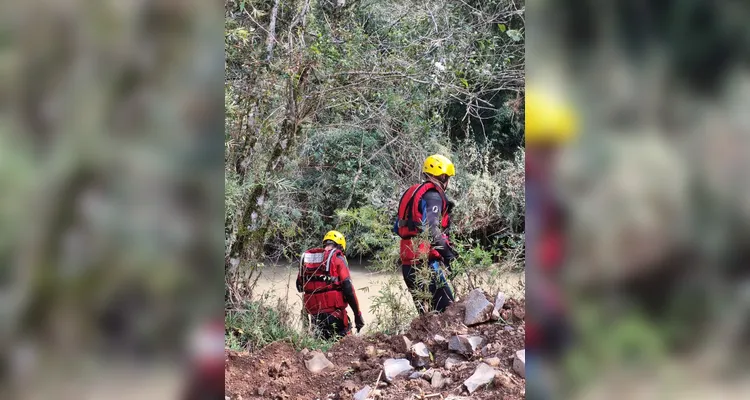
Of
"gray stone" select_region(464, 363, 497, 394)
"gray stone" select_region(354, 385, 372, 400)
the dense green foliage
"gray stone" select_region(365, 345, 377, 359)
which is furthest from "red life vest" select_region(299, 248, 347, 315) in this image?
"gray stone" select_region(464, 363, 497, 394)

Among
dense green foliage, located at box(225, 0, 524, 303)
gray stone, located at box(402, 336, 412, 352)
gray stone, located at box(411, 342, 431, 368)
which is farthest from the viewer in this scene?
dense green foliage, located at box(225, 0, 524, 303)

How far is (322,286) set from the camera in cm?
658

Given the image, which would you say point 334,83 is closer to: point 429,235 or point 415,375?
point 429,235

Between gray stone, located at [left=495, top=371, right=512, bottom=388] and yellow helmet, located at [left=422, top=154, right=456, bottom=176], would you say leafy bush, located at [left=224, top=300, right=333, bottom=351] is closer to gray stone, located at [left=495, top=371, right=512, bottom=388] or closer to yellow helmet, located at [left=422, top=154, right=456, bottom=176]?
gray stone, located at [left=495, top=371, right=512, bottom=388]
